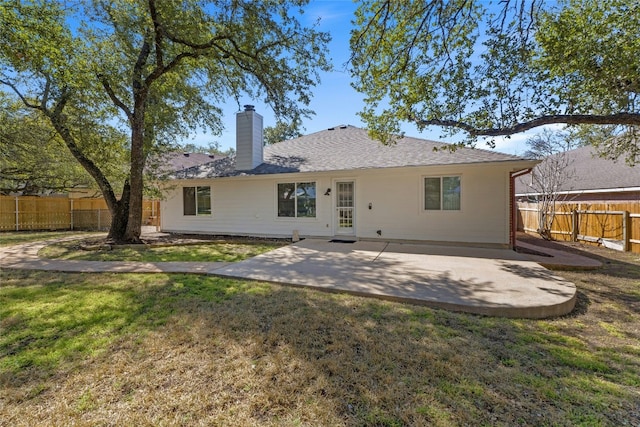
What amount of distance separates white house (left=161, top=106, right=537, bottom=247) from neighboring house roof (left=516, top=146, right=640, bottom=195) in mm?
7395

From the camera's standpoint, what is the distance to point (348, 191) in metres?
10.8

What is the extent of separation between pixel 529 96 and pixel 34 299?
10.7 metres

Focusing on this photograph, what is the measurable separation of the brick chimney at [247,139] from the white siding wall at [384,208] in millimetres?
748

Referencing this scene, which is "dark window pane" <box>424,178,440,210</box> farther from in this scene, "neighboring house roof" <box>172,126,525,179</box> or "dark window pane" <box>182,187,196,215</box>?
"dark window pane" <box>182,187,196,215</box>

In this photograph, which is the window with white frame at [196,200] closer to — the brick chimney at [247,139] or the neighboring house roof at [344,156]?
the neighboring house roof at [344,156]

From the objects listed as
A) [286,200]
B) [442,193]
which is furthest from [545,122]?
[286,200]

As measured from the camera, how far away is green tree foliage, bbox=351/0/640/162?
6.71 m

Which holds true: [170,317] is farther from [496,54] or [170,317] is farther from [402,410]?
[496,54]

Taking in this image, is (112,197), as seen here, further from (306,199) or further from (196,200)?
(306,199)

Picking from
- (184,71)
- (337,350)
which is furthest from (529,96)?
(184,71)

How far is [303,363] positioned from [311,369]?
124 millimetres

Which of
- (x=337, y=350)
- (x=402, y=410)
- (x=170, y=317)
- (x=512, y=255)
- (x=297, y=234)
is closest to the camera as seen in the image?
(x=402, y=410)

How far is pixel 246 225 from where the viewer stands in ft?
40.3

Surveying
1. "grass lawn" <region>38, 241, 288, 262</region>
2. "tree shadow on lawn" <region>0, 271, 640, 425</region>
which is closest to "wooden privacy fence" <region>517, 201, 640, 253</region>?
"tree shadow on lawn" <region>0, 271, 640, 425</region>
